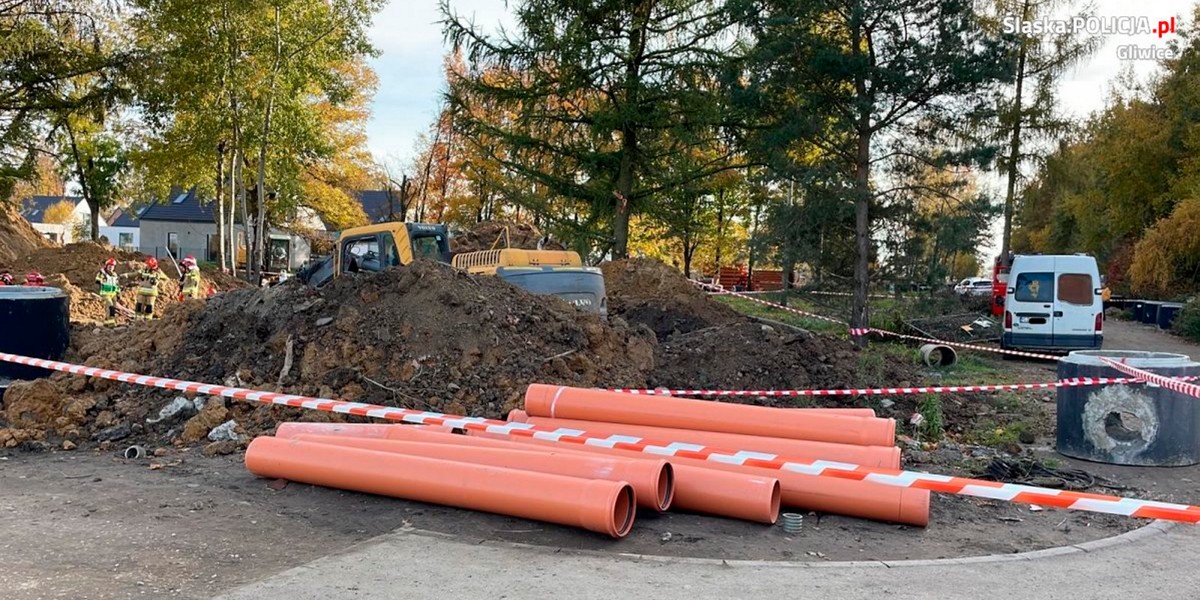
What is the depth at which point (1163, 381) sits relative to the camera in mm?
8008

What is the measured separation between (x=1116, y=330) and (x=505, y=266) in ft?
68.6

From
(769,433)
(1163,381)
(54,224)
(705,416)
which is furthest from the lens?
(54,224)

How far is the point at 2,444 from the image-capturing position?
8523 mm

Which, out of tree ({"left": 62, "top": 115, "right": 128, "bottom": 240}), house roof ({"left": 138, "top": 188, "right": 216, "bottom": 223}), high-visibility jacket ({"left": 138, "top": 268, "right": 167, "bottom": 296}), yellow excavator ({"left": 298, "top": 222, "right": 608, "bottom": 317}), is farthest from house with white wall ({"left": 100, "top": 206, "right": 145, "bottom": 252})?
yellow excavator ({"left": 298, "top": 222, "right": 608, "bottom": 317})

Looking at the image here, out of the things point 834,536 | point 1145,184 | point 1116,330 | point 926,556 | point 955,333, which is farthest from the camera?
point 1145,184

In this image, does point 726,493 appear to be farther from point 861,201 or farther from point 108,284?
point 108,284

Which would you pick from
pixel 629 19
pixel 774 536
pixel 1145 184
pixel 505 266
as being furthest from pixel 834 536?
pixel 1145 184

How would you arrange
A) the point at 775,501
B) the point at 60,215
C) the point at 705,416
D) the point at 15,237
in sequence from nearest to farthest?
the point at 775,501 → the point at 705,416 → the point at 15,237 → the point at 60,215

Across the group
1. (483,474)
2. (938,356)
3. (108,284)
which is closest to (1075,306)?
(938,356)

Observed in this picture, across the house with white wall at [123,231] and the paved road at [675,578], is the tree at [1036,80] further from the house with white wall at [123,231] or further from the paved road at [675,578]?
the house with white wall at [123,231]

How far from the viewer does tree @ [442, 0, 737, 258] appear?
2114 centimetres

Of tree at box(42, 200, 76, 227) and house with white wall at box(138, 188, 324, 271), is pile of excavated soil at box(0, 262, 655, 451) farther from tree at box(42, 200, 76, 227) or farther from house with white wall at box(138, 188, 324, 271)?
tree at box(42, 200, 76, 227)

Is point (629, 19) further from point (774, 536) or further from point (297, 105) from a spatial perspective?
point (774, 536)

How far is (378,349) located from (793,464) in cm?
531
